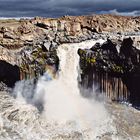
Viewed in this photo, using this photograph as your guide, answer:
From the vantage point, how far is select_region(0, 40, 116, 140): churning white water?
4181cm

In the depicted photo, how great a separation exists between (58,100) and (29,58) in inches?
272

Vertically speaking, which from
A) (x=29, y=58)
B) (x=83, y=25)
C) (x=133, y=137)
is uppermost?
(x=83, y=25)

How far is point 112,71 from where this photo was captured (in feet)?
172

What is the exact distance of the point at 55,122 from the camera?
4416 centimetres

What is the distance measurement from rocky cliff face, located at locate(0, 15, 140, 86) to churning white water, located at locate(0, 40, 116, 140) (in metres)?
1.16

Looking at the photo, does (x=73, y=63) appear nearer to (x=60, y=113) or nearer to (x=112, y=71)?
(x=112, y=71)

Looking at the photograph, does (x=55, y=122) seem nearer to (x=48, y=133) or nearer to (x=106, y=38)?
(x=48, y=133)

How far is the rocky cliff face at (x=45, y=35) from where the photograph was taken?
53062mm

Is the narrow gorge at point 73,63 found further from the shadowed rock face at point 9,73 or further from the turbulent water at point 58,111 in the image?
the turbulent water at point 58,111

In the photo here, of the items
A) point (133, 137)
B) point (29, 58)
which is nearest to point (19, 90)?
point (29, 58)

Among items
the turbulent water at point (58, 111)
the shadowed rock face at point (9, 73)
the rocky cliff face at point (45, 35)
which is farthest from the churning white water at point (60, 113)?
the shadowed rock face at point (9, 73)

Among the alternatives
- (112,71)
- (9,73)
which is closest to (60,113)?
(112,71)

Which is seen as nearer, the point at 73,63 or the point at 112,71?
the point at 112,71

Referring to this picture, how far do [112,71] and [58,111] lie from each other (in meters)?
9.48
